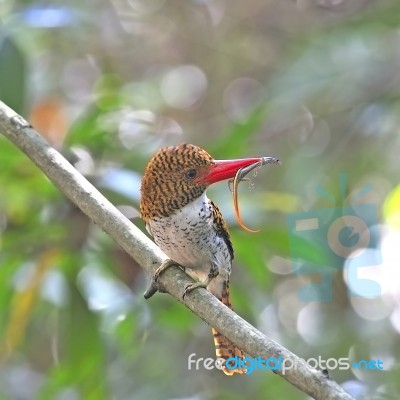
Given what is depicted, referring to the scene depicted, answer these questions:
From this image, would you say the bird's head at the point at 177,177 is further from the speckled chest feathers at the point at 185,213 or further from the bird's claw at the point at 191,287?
the bird's claw at the point at 191,287

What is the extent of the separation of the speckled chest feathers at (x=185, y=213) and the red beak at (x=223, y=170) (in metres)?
0.01

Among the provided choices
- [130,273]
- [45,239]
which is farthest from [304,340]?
[45,239]

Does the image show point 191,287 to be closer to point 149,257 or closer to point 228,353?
point 149,257

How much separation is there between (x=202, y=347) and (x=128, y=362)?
295 mm

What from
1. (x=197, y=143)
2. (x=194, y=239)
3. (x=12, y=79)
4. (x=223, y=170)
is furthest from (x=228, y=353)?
(x=197, y=143)

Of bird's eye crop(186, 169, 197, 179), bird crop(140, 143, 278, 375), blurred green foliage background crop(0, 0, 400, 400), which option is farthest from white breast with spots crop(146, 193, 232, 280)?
blurred green foliage background crop(0, 0, 400, 400)

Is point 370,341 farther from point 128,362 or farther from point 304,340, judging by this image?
point 128,362

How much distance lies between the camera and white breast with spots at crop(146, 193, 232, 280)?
64.5 inches

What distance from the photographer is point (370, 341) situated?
2.63m

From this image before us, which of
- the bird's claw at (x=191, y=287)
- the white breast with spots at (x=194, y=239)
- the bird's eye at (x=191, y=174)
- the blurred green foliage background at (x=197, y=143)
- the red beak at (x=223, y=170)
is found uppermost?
the red beak at (x=223, y=170)

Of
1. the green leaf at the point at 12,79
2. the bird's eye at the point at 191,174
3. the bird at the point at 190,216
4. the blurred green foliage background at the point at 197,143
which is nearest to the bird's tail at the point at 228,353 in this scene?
the bird at the point at 190,216

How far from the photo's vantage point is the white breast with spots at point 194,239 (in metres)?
1.64

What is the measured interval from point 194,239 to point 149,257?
10.9 inches

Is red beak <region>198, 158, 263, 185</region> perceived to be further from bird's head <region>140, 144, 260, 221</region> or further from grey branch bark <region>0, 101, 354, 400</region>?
grey branch bark <region>0, 101, 354, 400</region>
